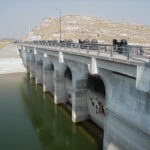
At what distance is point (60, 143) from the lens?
60.5 feet

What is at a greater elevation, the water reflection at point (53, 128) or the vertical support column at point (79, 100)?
the vertical support column at point (79, 100)

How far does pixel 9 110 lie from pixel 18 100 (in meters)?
5.34

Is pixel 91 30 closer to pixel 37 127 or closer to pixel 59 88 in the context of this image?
pixel 59 88

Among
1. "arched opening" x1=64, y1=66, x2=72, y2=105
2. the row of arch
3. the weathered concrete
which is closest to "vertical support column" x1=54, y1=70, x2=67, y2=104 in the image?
"arched opening" x1=64, y1=66, x2=72, y2=105

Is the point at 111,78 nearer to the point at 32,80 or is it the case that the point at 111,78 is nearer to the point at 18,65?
the point at 32,80

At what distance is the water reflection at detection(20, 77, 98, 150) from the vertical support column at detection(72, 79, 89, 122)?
1.46 metres

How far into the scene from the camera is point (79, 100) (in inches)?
835

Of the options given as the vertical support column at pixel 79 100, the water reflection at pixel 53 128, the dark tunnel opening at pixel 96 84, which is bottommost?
the water reflection at pixel 53 128

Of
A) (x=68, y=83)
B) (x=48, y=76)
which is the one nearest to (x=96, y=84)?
(x=68, y=83)

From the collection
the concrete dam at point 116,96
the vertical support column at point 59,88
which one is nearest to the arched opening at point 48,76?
the vertical support column at point 59,88

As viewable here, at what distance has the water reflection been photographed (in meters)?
17.9

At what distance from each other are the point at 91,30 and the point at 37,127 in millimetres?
71353

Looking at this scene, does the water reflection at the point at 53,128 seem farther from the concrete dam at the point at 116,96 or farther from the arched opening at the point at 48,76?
the arched opening at the point at 48,76

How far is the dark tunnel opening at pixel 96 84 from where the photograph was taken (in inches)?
783
